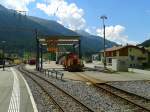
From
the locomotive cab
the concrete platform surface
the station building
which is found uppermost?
the station building

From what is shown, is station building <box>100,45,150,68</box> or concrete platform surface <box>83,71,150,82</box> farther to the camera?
station building <box>100,45,150,68</box>

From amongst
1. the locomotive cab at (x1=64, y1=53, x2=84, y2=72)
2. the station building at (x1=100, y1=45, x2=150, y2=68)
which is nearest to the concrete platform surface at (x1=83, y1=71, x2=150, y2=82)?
the locomotive cab at (x1=64, y1=53, x2=84, y2=72)

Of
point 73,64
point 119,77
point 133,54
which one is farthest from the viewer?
point 133,54

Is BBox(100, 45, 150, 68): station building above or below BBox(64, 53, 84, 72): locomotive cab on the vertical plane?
above

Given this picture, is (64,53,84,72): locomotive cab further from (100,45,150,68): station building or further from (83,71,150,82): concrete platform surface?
(100,45,150,68): station building

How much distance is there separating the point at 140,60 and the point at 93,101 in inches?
3775

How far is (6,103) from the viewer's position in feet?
65.2

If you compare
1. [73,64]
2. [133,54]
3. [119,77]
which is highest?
[133,54]

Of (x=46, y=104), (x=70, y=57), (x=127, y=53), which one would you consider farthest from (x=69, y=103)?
(x=127, y=53)

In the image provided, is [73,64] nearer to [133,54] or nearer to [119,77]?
[119,77]

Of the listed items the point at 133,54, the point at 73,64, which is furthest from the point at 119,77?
the point at 133,54

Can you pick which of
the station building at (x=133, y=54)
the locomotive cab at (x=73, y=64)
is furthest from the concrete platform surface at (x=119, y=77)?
the station building at (x=133, y=54)

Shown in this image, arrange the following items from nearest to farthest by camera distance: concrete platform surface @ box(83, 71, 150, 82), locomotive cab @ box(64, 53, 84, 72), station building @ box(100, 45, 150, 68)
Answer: concrete platform surface @ box(83, 71, 150, 82), locomotive cab @ box(64, 53, 84, 72), station building @ box(100, 45, 150, 68)

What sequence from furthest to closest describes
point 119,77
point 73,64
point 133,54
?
point 133,54, point 73,64, point 119,77
